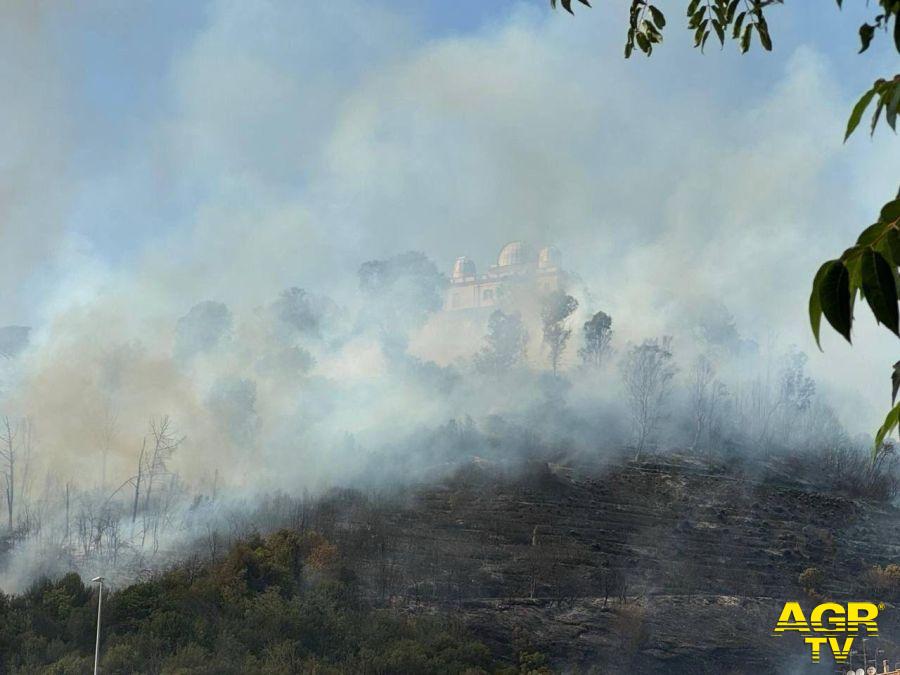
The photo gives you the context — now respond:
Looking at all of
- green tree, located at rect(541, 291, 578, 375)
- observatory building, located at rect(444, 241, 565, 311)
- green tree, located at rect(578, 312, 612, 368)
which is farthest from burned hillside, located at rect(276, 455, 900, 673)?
observatory building, located at rect(444, 241, 565, 311)

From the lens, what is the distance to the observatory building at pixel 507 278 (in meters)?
76.0

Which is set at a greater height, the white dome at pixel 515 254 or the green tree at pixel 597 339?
the white dome at pixel 515 254

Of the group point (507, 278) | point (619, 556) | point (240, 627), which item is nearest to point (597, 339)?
point (507, 278)

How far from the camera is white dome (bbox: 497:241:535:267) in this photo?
8012 centimetres

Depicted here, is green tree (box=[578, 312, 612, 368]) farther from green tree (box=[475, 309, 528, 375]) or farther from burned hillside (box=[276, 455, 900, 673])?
burned hillside (box=[276, 455, 900, 673])

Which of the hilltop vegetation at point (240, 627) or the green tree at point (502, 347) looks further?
the green tree at point (502, 347)

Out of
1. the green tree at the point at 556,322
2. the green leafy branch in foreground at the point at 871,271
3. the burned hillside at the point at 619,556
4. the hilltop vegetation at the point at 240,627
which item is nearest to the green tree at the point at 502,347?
the green tree at the point at 556,322

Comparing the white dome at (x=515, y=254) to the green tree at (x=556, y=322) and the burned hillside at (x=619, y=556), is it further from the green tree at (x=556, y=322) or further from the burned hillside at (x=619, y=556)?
the burned hillside at (x=619, y=556)

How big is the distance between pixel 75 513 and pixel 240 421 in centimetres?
1030

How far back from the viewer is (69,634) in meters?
31.5

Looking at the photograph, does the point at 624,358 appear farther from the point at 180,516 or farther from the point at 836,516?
the point at 180,516

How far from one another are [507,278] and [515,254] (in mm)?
2758

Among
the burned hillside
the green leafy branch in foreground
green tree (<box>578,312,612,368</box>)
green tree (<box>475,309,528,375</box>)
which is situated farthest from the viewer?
green tree (<box>578,312,612,368</box>)

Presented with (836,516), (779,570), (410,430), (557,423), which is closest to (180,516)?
(410,430)
